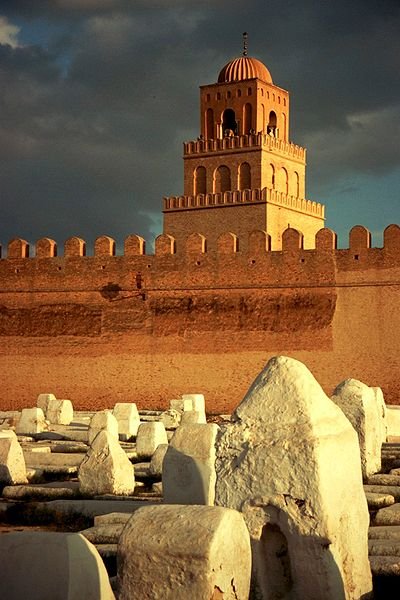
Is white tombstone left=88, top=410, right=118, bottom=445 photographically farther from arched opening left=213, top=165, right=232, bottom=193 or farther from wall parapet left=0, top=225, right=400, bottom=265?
arched opening left=213, top=165, right=232, bottom=193

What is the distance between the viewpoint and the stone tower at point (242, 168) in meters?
35.2

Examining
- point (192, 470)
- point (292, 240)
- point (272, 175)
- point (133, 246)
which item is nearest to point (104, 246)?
point (133, 246)

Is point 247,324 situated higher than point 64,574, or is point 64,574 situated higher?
point 247,324

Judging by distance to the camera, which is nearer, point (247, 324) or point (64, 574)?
point (64, 574)

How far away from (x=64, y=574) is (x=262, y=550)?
1904mm

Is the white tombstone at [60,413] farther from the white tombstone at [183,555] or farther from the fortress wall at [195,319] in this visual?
the white tombstone at [183,555]

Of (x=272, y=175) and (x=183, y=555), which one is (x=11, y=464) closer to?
(x=183, y=555)

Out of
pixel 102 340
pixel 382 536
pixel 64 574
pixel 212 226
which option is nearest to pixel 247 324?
pixel 102 340

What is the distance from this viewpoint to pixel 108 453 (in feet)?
34.5

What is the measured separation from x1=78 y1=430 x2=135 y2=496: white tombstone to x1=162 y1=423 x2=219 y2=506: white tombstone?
Result: 153 cm

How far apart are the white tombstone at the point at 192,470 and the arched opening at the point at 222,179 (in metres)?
27.7

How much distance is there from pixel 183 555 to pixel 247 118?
32.4 metres

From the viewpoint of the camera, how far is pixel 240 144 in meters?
36.2

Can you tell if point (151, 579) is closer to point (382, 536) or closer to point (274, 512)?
point (274, 512)
